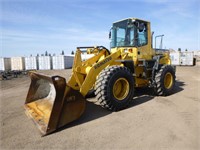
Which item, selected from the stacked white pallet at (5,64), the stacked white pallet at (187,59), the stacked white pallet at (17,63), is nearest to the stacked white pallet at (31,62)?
the stacked white pallet at (17,63)

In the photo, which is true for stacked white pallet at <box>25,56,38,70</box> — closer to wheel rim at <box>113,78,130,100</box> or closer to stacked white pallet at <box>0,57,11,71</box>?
stacked white pallet at <box>0,57,11,71</box>

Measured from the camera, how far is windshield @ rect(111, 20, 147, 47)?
6.24m

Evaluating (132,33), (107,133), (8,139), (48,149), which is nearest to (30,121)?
(8,139)

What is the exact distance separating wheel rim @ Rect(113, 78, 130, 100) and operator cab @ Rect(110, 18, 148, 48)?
5.41 feet

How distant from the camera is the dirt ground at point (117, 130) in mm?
3307

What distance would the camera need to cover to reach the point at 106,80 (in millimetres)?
4645

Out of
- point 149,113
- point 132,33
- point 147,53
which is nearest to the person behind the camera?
point 149,113

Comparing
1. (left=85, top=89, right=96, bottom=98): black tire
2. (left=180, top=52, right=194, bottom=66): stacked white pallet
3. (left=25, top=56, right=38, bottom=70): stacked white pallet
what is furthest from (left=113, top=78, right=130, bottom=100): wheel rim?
(left=180, top=52, right=194, bottom=66): stacked white pallet

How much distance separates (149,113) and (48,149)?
2761 mm

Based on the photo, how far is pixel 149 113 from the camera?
4805mm

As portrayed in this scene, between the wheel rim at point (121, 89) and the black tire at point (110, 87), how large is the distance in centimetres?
3

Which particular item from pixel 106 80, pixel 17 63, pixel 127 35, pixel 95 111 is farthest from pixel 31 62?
pixel 106 80

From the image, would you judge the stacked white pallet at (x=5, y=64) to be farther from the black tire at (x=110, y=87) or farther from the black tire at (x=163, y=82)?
the black tire at (x=110, y=87)

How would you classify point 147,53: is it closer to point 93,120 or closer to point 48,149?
point 93,120
